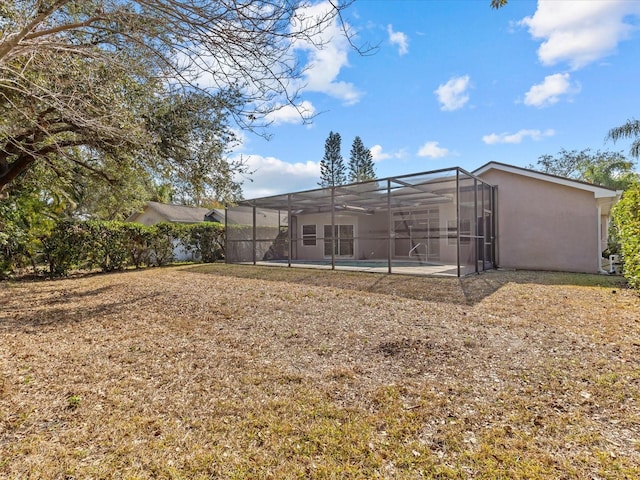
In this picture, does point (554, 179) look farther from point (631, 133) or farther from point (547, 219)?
point (631, 133)

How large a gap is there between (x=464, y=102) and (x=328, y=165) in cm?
2334

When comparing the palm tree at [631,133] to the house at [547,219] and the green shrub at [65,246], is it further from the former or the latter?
the green shrub at [65,246]

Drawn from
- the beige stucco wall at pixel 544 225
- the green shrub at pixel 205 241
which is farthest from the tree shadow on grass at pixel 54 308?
the beige stucco wall at pixel 544 225

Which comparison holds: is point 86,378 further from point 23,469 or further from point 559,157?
point 559,157

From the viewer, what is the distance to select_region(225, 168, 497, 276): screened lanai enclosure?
9.05 meters

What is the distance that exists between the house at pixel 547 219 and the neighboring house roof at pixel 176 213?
1675 centimetres

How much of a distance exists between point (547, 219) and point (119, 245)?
14130 mm

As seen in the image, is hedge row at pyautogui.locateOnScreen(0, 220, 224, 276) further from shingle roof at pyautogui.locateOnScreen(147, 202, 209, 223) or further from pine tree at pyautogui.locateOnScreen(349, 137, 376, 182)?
pine tree at pyautogui.locateOnScreen(349, 137, 376, 182)

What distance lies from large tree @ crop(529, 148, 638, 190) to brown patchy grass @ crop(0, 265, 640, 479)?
18168 millimetres

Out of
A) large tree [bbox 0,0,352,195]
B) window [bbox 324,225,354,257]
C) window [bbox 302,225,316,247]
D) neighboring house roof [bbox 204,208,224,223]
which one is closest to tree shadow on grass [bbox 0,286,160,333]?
large tree [bbox 0,0,352,195]

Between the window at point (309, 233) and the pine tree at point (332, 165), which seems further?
the pine tree at point (332, 165)

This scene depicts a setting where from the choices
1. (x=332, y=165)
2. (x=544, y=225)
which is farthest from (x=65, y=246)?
(x=332, y=165)

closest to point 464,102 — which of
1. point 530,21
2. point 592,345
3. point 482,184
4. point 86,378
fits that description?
point 482,184

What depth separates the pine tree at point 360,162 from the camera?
1351 inches
